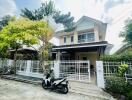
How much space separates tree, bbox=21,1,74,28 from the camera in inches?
864

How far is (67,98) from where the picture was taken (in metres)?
7.32

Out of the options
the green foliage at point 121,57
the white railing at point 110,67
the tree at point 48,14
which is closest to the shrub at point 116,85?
the white railing at point 110,67

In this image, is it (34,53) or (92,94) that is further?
(34,53)

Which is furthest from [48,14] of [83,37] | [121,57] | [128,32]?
[121,57]

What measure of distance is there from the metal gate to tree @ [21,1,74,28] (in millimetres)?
11326

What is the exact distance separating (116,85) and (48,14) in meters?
17.5

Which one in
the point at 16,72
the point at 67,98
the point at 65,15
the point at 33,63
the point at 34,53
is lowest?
the point at 67,98

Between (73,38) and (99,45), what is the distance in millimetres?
6543

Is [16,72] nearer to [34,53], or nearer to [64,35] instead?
[34,53]

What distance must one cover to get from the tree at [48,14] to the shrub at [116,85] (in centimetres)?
1492

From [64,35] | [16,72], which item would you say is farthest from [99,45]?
[16,72]

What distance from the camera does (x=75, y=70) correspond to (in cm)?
1127

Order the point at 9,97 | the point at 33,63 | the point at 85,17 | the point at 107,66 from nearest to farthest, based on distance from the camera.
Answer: the point at 9,97, the point at 107,66, the point at 33,63, the point at 85,17

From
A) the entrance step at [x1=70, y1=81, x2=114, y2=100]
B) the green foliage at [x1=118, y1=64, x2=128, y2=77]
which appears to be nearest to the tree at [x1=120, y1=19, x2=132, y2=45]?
the green foliage at [x1=118, y1=64, x2=128, y2=77]
